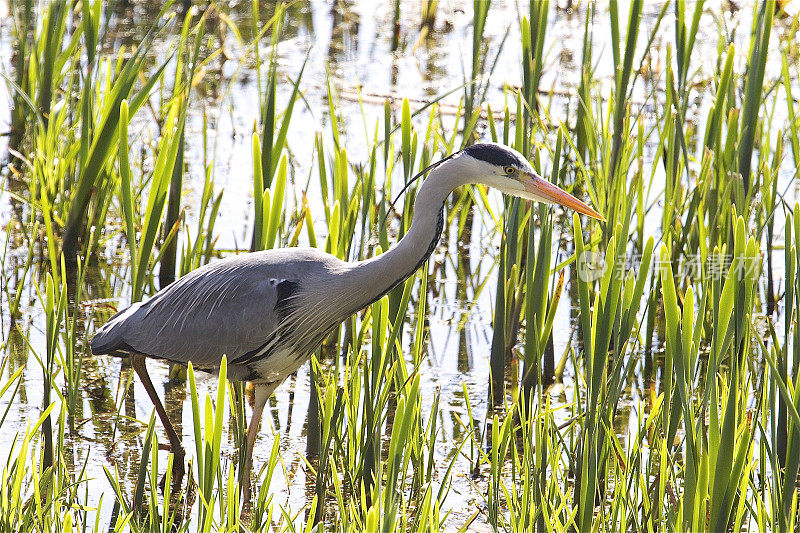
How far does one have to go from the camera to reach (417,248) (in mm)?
2826

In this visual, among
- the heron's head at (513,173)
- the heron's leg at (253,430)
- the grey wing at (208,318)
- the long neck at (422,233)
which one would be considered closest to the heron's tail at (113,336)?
the grey wing at (208,318)

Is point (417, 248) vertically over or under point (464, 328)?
over

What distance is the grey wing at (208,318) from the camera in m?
3.06

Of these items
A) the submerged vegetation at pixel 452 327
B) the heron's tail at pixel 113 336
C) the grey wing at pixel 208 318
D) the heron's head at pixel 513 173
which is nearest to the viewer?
the submerged vegetation at pixel 452 327

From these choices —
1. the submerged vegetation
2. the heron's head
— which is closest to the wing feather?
the submerged vegetation

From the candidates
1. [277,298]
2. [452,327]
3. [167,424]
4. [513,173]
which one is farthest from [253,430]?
[452,327]

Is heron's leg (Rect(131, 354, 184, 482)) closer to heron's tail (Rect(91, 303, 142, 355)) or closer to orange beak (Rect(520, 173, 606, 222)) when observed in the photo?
heron's tail (Rect(91, 303, 142, 355))

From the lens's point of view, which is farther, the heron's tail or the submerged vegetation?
the heron's tail

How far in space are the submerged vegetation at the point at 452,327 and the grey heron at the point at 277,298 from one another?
9 centimetres

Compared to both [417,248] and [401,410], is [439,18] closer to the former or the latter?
[417,248]

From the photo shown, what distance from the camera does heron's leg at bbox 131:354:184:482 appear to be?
314 centimetres

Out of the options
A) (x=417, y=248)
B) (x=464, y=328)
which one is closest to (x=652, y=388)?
(x=464, y=328)

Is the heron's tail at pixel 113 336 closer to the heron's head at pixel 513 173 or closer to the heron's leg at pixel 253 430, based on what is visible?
the heron's leg at pixel 253 430

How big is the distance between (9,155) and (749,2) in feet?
16.2
